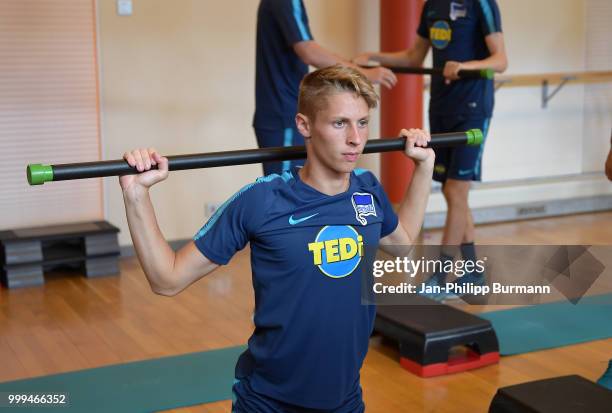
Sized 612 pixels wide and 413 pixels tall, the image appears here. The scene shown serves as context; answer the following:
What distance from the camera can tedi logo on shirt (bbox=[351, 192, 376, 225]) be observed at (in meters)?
2.28

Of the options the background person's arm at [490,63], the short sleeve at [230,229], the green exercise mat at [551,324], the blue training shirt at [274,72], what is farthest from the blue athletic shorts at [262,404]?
the background person's arm at [490,63]

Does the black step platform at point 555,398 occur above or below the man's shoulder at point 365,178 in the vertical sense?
below

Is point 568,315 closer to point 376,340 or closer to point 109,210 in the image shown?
point 376,340

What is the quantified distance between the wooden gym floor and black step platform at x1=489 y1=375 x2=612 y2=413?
1.15ft

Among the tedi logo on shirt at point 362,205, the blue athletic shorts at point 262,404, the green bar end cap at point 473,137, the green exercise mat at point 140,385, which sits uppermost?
the green bar end cap at point 473,137

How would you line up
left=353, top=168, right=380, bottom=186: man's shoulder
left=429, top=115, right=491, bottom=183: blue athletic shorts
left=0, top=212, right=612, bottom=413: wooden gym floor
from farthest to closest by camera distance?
left=429, top=115, right=491, bottom=183: blue athletic shorts → left=0, top=212, right=612, bottom=413: wooden gym floor → left=353, top=168, right=380, bottom=186: man's shoulder

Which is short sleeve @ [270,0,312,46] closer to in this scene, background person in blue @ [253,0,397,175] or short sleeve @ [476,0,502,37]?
background person in blue @ [253,0,397,175]

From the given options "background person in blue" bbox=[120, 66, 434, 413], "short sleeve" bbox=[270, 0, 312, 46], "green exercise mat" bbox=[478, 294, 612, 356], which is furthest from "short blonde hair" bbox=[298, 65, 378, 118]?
"green exercise mat" bbox=[478, 294, 612, 356]

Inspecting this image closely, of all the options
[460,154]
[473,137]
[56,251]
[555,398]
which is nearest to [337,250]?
[473,137]

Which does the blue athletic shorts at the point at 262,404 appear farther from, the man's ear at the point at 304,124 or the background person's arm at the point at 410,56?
→ the background person's arm at the point at 410,56

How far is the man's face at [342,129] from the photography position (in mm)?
2176

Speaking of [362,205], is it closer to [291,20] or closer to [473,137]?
[473,137]

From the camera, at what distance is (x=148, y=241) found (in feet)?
6.98

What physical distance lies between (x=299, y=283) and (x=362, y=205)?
0.94 ft
